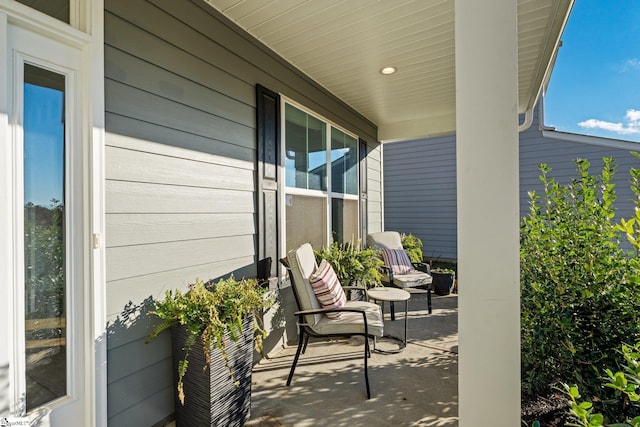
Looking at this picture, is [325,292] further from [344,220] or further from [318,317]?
[344,220]

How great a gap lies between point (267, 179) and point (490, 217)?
2141mm

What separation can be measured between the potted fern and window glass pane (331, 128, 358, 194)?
8.51ft

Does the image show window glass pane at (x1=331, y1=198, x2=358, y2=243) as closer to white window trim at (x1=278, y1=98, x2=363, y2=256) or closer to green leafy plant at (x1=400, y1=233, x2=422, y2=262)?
white window trim at (x1=278, y1=98, x2=363, y2=256)

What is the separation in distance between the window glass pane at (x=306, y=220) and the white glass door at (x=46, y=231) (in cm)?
195

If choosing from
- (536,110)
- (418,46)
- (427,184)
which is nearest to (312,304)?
(418,46)

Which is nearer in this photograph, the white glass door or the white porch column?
the white porch column

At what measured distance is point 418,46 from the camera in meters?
2.86

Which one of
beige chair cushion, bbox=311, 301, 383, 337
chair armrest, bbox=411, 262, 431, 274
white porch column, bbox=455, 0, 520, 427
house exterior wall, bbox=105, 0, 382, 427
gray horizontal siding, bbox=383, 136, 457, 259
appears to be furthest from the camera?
gray horizontal siding, bbox=383, 136, 457, 259

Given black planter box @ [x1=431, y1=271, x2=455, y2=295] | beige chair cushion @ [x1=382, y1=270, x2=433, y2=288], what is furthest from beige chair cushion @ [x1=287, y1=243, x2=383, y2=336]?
black planter box @ [x1=431, y1=271, x2=455, y2=295]

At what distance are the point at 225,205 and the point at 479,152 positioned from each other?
193cm

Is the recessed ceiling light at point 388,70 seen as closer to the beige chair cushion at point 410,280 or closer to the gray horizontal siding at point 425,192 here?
the beige chair cushion at point 410,280

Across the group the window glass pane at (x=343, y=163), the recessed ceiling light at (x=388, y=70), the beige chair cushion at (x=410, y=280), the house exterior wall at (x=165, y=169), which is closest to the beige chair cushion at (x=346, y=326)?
the house exterior wall at (x=165, y=169)

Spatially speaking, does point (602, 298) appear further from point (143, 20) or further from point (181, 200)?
point (143, 20)

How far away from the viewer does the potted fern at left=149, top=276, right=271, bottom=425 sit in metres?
1.80
